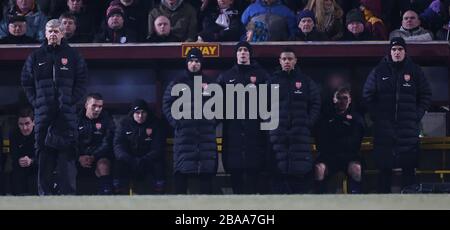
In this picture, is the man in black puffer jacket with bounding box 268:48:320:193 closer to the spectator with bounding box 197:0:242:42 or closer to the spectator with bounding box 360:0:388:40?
the spectator with bounding box 197:0:242:42

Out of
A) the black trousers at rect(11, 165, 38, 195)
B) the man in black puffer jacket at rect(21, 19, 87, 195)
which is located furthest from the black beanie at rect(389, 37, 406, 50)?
the black trousers at rect(11, 165, 38, 195)

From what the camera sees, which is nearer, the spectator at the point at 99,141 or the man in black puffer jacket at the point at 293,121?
the man in black puffer jacket at the point at 293,121

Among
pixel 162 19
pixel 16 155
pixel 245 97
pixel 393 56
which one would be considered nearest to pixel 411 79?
pixel 393 56

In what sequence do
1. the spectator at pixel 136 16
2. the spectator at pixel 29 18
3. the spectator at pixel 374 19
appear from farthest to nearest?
the spectator at pixel 29 18
the spectator at pixel 136 16
the spectator at pixel 374 19

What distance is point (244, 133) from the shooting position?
16578 millimetres

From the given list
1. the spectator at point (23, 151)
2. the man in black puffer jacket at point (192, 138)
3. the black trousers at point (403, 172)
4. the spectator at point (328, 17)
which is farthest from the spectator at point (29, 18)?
the black trousers at point (403, 172)

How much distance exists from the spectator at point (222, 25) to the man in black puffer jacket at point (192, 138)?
1126 millimetres

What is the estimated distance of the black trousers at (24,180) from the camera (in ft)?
55.9

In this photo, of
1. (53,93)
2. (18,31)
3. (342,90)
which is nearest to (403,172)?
(342,90)

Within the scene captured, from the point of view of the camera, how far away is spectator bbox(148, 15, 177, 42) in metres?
17.7

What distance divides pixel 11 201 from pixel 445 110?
5.08 metres

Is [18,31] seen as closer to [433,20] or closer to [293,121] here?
[293,121]

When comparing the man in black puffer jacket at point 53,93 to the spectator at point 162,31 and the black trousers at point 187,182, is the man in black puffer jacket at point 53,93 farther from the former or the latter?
the spectator at point 162,31
